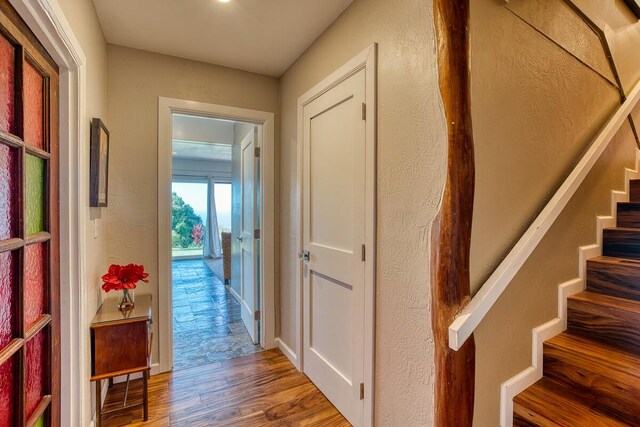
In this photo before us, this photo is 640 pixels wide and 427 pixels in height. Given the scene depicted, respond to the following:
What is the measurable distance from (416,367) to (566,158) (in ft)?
4.27

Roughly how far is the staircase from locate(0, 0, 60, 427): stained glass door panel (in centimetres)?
187

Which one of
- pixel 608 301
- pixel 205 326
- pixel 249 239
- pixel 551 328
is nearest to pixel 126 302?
pixel 249 239

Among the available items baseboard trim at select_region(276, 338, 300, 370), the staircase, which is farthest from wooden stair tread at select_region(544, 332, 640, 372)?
baseboard trim at select_region(276, 338, 300, 370)

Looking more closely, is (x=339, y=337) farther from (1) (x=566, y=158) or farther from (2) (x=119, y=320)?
(1) (x=566, y=158)

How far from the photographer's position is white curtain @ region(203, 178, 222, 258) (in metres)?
7.73

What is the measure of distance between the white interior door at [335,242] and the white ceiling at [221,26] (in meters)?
0.46

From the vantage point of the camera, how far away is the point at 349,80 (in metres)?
1.76

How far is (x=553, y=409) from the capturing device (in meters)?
1.24

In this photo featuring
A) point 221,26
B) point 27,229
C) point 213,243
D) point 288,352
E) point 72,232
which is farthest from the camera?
point 213,243

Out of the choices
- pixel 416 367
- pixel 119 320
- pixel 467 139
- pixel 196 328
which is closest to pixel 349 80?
pixel 467 139

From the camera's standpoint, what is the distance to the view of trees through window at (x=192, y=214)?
7734 mm

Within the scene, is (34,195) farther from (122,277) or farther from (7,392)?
(122,277)

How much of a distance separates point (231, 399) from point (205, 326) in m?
1.38

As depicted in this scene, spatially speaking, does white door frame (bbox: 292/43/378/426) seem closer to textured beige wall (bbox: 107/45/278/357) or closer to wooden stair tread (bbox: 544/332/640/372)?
wooden stair tread (bbox: 544/332/640/372)
